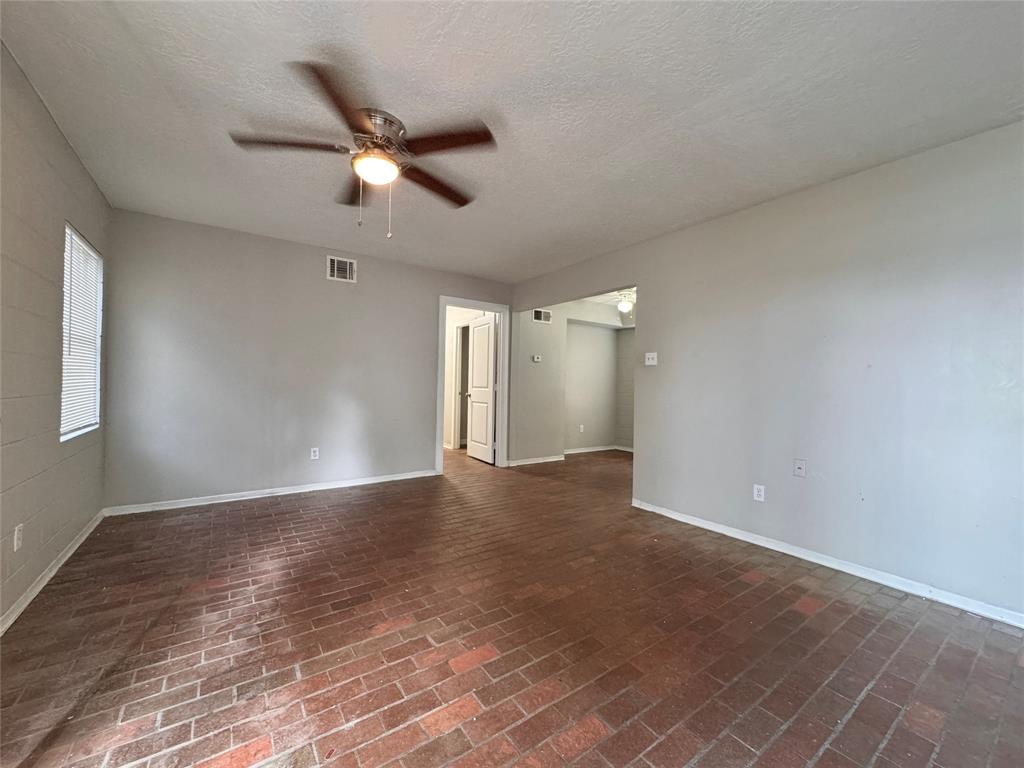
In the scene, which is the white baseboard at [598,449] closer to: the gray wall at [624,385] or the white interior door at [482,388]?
the gray wall at [624,385]

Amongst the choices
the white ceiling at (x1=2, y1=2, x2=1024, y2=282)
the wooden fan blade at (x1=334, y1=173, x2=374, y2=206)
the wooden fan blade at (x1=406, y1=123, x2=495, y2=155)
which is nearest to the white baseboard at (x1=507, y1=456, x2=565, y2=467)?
the white ceiling at (x1=2, y1=2, x2=1024, y2=282)

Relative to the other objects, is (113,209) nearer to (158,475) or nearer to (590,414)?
(158,475)

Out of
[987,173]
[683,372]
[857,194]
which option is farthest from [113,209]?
[987,173]

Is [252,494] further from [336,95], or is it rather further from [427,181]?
[336,95]

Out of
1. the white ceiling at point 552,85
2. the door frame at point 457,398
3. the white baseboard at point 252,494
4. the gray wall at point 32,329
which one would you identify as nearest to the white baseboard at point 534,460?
the white baseboard at point 252,494

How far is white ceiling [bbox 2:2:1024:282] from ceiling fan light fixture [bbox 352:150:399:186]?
246 mm

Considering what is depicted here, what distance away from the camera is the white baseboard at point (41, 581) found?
1878 millimetres

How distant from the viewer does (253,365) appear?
158 inches

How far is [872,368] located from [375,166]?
10.8ft

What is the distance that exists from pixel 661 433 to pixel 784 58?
2.84 m

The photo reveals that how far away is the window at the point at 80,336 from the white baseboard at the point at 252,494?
83cm

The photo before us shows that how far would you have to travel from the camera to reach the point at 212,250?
3805mm

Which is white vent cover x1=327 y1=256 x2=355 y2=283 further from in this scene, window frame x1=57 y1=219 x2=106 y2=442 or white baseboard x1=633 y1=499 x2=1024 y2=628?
white baseboard x1=633 y1=499 x2=1024 y2=628

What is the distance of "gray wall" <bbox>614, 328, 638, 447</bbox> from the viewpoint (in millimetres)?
7520
